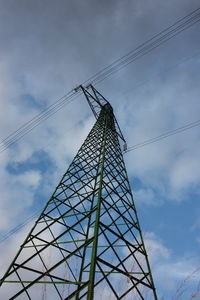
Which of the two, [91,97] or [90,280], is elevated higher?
[91,97]

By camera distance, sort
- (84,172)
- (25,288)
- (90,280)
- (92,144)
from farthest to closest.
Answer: (92,144)
(84,172)
(25,288)
(90,280)

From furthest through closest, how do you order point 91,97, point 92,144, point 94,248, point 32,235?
point 91,97, point 92,144, point 32,235, point 94,248

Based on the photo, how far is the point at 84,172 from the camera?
28.7 feet

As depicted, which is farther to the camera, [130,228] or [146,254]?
[130,228]

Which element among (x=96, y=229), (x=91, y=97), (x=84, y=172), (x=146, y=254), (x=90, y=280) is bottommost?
(x=90, y=280)

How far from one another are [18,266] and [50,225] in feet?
4.55

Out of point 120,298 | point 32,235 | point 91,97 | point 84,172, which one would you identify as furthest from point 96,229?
point 91,97

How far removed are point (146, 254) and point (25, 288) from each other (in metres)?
3.22

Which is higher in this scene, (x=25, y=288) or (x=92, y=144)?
(x=92, y=144)

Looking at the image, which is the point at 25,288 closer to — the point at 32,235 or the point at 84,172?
the point at 32,235

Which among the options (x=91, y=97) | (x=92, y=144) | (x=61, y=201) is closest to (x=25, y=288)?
(x=61, y=201)

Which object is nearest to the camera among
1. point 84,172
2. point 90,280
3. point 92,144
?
point 90,280

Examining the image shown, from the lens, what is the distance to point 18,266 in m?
5.10

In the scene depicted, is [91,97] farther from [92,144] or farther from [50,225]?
[50,225]
